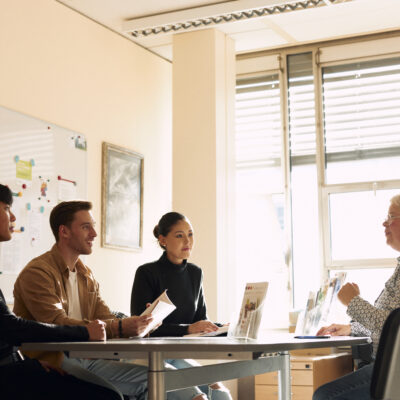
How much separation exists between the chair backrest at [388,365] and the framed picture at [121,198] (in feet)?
11.9

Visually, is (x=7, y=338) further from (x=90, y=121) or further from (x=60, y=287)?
(x=90, y=121)

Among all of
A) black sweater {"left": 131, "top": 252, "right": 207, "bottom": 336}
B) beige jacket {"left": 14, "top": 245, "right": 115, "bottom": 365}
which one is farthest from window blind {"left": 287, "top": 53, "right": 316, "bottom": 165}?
beige jacket {"left": 14, "top": 245, "right": 115, "bottom": 365}

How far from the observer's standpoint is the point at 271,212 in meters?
6.27

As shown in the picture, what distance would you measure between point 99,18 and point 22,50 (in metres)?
0.93

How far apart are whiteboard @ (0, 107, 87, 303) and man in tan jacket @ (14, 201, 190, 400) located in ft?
4.50

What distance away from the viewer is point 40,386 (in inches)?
93.1

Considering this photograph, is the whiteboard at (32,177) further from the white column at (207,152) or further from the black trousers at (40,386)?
the black trousers at (40,386)

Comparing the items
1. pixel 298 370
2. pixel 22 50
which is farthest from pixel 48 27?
pixel 298 370

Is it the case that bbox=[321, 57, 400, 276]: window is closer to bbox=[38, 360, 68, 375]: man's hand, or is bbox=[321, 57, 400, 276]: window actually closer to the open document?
the open document

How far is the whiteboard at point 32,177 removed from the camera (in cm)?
441

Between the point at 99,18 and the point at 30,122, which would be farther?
the point at 99,18

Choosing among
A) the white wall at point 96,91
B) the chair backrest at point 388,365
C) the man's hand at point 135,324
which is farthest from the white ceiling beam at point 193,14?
the chair backrest at point 388,365

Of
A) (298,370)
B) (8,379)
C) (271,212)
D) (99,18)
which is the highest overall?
(99,18)

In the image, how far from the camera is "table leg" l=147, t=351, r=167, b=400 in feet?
7.13
